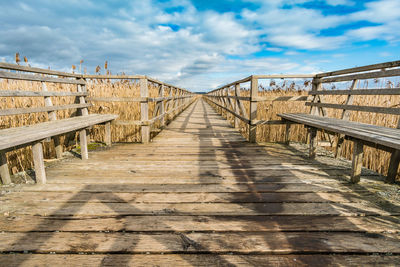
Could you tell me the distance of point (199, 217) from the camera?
1.66 meters

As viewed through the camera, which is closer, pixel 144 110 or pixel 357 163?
pixel 357 163

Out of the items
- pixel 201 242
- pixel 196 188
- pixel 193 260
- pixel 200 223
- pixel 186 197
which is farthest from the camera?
pixel 196 188

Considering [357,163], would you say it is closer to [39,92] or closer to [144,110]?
[144,110]

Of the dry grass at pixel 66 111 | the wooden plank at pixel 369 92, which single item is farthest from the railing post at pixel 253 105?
the dry grass at pixel 66 111

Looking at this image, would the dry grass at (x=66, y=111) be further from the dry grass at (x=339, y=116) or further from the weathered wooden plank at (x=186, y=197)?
the dry grass at (x=339, y=116)

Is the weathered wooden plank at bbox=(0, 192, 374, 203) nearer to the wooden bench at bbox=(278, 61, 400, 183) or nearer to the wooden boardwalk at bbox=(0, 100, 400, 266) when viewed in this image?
the wooden boardwalk at bbox=(0, 100, 400, 266)

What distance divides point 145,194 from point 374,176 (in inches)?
101

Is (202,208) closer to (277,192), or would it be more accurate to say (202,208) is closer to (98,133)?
(277,192)

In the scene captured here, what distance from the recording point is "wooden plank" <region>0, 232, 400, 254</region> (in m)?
1.32

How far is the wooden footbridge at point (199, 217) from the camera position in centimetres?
128

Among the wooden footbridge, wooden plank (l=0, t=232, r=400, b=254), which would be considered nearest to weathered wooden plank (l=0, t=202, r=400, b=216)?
the wooden footbridge

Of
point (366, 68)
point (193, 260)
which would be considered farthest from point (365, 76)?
point (193, 260)

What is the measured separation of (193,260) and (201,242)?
155mm

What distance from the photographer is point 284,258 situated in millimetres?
1254
